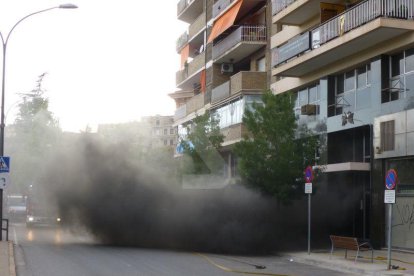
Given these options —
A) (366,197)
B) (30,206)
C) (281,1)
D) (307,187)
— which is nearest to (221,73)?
(281,1)

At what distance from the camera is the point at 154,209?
21.7m

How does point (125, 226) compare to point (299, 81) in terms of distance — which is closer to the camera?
point (125, 226)

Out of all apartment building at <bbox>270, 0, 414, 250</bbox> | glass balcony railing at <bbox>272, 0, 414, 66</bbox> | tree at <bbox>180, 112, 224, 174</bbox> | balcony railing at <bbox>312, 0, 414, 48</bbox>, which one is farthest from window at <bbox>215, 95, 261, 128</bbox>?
balcony railing at <bbox>312, 0, 414, 48</bbox>

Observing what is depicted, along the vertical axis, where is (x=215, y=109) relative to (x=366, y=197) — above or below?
above

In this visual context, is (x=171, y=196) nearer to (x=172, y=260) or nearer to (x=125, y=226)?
(x=125, y=226)

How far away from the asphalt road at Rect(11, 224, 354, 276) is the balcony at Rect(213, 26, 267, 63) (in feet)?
45.6

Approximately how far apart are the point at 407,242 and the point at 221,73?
1822cm

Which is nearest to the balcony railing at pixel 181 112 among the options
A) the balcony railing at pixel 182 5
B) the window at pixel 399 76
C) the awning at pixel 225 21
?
the awning at pixel 225 21

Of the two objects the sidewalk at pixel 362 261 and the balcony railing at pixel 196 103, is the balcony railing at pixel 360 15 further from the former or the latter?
the balcony railing at pixel 196 103

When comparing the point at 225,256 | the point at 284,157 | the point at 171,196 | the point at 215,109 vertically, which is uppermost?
the point at 215,109

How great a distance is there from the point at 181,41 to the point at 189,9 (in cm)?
252

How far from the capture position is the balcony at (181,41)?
41875 millimetres

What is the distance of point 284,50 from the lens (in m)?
25.4

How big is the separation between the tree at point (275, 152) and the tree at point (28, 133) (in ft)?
52.0
